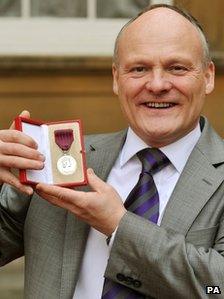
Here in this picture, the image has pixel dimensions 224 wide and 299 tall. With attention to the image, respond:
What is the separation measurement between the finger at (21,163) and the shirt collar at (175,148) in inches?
16.1

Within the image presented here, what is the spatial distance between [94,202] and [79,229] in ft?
0.92

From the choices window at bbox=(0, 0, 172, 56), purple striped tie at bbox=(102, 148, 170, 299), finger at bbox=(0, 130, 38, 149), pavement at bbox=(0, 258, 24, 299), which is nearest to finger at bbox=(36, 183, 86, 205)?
finger at bbox=(0, 130, 38, 149)

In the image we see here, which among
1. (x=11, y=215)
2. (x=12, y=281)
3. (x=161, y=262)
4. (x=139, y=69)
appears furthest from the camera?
(x=12, y=281)

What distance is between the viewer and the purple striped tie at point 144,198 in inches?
97.4

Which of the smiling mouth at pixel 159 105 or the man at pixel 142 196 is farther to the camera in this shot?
the smiling mouth at pixel 159 105

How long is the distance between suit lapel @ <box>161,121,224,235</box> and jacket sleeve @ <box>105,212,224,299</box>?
58 millimetres

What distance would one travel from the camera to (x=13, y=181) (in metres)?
2.46

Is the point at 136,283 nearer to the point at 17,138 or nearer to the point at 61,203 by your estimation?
the point at 61,203

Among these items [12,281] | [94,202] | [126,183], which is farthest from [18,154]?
[12,281]

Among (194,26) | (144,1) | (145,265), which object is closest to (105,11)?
(144,1)

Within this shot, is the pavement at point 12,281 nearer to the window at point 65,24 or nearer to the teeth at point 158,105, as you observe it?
the window at point 65,24

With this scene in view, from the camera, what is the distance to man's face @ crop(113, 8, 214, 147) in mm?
2549

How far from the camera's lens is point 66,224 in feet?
8.71

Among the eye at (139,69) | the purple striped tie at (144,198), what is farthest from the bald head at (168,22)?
the purple striped tie at (144,198)
